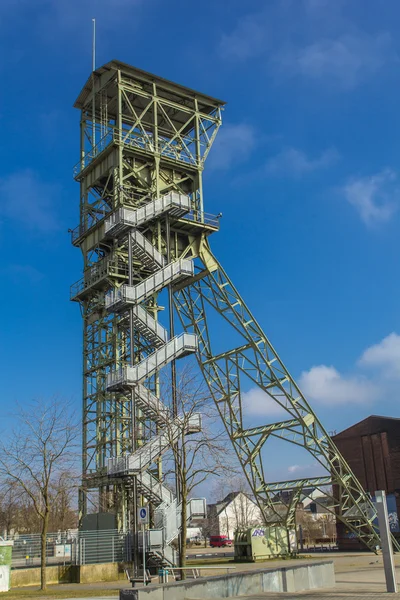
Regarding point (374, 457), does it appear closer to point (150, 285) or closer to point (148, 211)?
point (150, 285)

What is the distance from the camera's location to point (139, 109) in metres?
46.1

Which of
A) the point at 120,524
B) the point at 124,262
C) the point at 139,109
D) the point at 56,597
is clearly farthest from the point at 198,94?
the point at 56,597

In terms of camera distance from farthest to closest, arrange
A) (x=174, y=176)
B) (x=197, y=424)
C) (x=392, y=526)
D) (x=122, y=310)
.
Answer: (x=392, y=526) → (x=174, y=176) → (x=122, y=310) → (x=197, y=424)

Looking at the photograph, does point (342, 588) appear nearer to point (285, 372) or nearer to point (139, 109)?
point (285, 372)

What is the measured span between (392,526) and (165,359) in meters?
30.1

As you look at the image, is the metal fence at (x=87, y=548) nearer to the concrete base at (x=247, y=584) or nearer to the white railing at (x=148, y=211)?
the concrete base at (x=247, y=584)

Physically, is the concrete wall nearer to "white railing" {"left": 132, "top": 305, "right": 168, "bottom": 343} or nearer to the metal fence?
the metal fence

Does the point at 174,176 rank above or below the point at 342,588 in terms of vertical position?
above

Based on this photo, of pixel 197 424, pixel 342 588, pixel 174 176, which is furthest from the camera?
pixel 174 176

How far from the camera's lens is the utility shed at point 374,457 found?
187 feet

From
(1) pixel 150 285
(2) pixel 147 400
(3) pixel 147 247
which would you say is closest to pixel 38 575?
(2) pixel 147 400

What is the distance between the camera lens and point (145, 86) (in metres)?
44.2

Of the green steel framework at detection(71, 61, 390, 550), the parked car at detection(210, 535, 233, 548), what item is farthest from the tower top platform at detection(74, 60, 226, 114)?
the parked car at detection(210, 535, 233, 548)

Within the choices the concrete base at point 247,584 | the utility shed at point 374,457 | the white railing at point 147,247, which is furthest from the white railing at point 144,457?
the utility shed at point 374,457
